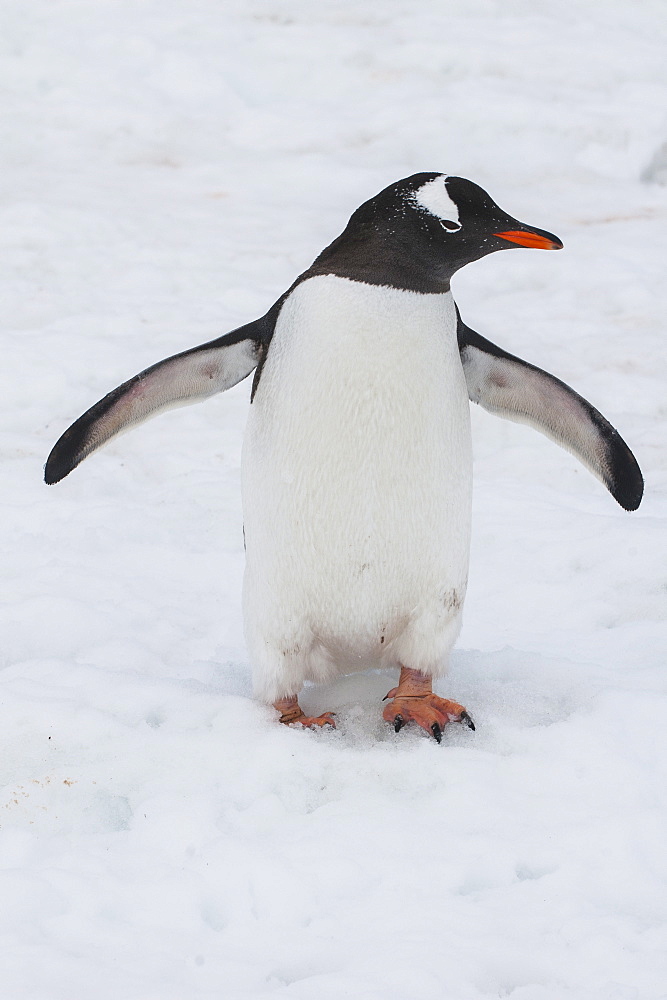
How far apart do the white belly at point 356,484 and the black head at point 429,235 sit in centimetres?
4

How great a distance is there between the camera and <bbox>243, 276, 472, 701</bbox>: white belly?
192 centimetres

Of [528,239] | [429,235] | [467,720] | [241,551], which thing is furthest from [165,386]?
[241,551]

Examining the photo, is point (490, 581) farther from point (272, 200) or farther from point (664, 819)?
point (272, 200)

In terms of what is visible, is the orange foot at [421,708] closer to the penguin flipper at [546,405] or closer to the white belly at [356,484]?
the white belly at [356,484]

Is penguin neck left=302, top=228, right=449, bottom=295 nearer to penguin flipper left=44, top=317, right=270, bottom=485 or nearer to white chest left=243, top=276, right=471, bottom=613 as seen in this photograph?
white chest left=243, top=276, right=471, bottom=613

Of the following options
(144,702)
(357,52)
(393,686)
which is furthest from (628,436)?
(357,52)

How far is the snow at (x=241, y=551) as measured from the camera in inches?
57.4

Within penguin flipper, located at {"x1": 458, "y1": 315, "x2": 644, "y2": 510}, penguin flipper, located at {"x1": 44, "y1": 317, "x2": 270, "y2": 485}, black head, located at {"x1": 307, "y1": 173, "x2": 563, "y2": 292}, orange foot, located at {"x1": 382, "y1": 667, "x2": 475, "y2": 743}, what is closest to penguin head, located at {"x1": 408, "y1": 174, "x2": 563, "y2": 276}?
black head, located at {"x1": 307, "y1": 173, "x2": 563, "y2": 292}

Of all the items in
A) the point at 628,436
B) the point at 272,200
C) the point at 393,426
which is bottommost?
the point at 628,436

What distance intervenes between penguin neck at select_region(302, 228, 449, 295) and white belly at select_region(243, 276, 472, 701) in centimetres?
2

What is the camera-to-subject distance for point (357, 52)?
7.01 meters

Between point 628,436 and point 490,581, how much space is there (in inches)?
44.5

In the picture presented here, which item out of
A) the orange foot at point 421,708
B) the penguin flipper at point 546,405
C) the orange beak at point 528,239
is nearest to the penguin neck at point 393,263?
the orange beak at point 528,239

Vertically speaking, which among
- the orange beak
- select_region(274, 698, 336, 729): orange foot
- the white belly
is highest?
the orange beak
